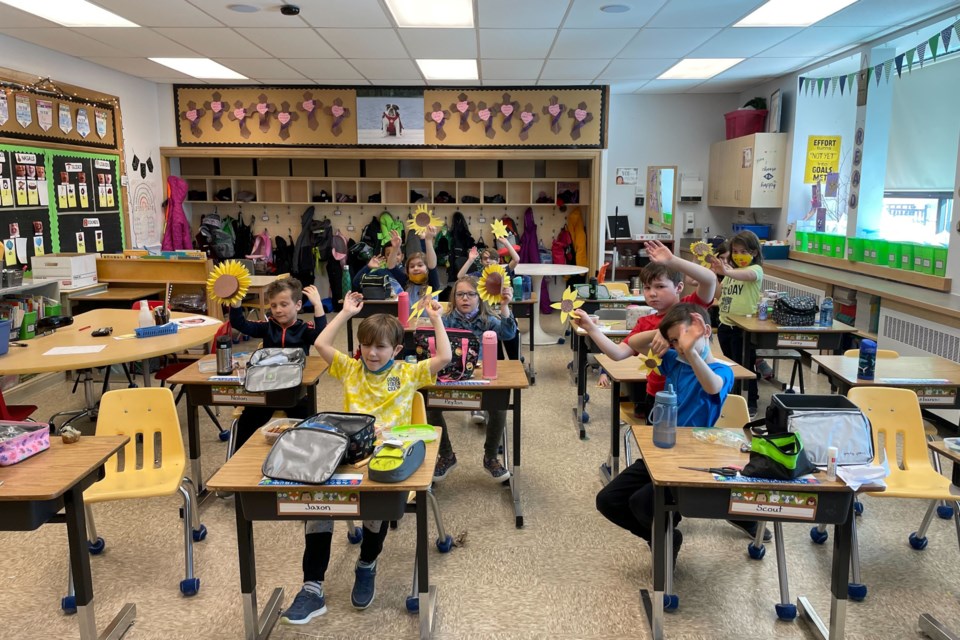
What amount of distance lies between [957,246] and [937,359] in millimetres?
1769

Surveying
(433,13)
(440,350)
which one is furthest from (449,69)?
(440,350)

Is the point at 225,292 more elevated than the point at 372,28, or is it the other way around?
the point at 372,28

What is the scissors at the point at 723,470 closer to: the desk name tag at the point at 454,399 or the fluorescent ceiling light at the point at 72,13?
the desk name tag at the point at 454,399

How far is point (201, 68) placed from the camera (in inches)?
287

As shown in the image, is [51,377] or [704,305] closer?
[704,305]

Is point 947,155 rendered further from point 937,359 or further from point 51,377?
point 51,377

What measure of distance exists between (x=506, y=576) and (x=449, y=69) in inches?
236

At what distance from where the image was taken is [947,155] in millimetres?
6172

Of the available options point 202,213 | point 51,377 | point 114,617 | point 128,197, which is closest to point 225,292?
point 114,617

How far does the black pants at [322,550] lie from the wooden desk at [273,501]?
9.9 inches

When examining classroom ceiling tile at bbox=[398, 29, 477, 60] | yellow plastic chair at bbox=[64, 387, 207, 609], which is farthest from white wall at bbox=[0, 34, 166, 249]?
yellow plastic chair at bbox=[64, 387, 207, 609]

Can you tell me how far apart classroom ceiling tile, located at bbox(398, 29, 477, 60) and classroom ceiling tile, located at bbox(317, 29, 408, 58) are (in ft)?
0.36

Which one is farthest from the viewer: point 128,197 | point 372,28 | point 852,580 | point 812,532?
point 128,197

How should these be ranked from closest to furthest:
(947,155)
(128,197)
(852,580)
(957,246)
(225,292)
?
(852,580) < (225,292) < (957,246) < (947,155) < (128,197)
